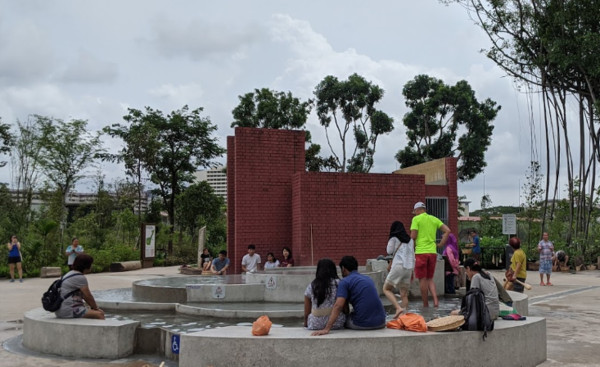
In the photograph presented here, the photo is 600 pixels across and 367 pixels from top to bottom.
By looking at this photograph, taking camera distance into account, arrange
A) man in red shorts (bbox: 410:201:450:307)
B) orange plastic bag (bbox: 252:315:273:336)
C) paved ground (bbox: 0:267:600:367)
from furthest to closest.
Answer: man in red shorts (bbox: 410:201:450:307) < paved ground (bbox: 0:267:600:367) < orange plastic bag (bbox: 252:315:273:336)

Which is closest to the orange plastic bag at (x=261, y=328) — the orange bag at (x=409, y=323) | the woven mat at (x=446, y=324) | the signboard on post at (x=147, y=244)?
the orange bag at (x=409, y=323)

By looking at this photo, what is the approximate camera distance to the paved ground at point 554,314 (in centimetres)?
668

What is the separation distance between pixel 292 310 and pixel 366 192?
347 inches

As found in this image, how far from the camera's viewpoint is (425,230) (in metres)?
8.59

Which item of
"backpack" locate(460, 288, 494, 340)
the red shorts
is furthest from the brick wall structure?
"backpack" locate(460, 288, 494, 340)

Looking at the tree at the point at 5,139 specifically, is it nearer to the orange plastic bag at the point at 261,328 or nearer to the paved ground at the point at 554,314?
the paved ground at the point at 554,314

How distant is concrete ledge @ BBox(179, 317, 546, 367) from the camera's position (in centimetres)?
555

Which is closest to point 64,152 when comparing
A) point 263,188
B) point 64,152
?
point 64,152

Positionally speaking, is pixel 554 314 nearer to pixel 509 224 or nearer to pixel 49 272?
pixel 509 224

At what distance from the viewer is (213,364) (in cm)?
561

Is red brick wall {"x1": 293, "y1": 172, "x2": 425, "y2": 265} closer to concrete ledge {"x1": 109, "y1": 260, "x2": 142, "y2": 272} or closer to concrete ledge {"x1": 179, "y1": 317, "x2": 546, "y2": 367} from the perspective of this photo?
concrete ledge {"x1": 179, "y1": 317, "x2": 546, "y2": 367}

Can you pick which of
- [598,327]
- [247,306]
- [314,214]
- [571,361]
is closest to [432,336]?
[571,361]

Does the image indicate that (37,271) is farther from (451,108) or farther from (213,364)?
(451,108)

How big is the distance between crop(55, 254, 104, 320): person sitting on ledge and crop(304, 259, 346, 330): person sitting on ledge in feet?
9.87
